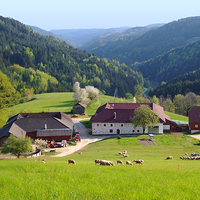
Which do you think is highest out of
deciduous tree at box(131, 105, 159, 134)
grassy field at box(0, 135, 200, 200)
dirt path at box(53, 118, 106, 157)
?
deciduous tree at box(131, 105, 159, 134)

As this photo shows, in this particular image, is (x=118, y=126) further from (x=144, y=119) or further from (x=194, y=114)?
(x=194, y=114)

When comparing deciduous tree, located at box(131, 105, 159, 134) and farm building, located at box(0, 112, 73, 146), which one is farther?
deciduous tree, located at box(131, 105, 159, 134)

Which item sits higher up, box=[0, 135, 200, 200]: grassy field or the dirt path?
box=[0, 135, 200, 200]: grassy field

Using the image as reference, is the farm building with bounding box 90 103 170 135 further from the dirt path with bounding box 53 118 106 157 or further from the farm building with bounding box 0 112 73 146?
the farm building with bounding box 0 112 73 146

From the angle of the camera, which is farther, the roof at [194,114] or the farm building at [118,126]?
the roof at [194,114]

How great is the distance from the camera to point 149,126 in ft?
201

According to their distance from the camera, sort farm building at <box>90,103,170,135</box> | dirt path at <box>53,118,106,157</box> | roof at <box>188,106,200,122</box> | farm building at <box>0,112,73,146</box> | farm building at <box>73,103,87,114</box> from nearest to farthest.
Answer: dirt path at <box>53,118,106,157</box> → farm building at <box>0,112,73,146</box> → farm building at <box>90,103,170,135</box> → roof at <box>188,106,200,122</box> → farm building at <box>73,103,87,114</box>

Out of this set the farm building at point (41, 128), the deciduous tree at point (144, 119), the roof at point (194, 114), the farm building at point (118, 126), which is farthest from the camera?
the roof at point (194, 114)

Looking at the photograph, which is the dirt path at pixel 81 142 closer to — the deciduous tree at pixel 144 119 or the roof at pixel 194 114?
the deciduous tree at pixel 144 119

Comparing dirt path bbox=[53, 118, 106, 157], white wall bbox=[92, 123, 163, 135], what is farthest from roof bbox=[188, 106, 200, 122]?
dirt path bbox=[53, 118, 106, 157]

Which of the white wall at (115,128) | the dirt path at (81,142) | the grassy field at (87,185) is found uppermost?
the grassy field at (87,185)

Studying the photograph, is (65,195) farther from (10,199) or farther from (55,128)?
(55,128)

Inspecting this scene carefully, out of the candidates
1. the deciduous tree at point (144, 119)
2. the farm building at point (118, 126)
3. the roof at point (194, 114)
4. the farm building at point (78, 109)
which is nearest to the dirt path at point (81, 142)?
the farm building at point (118, 126)

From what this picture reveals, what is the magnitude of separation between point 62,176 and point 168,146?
37004 mm
